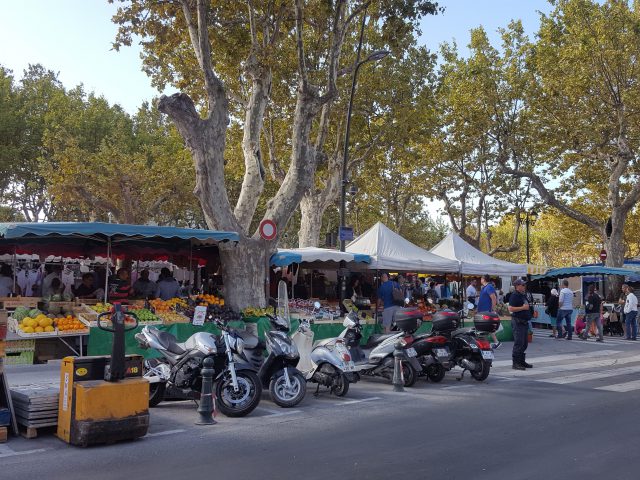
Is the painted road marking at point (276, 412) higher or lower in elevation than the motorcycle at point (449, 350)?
lower

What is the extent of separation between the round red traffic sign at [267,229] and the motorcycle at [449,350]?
16.5ft

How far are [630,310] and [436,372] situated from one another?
12.0m

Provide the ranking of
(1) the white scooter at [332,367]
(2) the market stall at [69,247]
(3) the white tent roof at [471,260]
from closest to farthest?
(1) the white scooter at [332,367] < (2) the market stall at [69,247] < (3) the white tent roof at [471,260]

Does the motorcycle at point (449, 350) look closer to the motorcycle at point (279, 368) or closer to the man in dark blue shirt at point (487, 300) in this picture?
the motorcycle at point (279, 368)

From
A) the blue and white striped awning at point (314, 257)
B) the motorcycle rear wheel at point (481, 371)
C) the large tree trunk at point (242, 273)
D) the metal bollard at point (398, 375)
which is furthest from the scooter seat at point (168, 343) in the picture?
the blue and white striped awning at point (314, 257)

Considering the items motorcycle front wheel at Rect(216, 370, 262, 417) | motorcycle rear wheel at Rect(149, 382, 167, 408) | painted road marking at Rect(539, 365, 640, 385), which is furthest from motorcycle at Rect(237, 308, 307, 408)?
painted road marking at Rect(539, 365, 640, 385)

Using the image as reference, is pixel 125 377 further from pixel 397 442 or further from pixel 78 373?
pixel 397 442

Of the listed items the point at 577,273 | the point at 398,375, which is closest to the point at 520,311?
the point at 398,375

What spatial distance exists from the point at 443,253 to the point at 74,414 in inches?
564

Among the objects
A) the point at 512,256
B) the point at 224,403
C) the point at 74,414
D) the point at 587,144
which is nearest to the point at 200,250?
the point at 224,403

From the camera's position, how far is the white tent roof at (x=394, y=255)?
16.8 meters

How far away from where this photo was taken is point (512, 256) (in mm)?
65562

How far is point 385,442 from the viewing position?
21.9 feet

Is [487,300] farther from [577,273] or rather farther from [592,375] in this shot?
[577,273]
